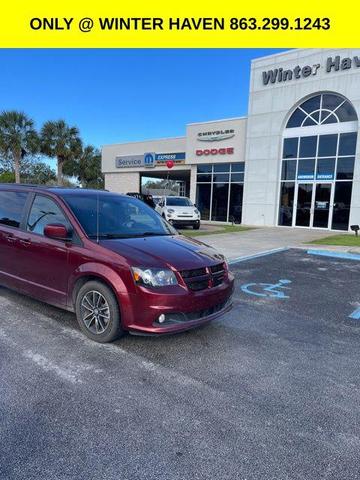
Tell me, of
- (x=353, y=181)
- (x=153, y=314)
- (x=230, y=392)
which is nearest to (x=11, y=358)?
(x=153, y=314)

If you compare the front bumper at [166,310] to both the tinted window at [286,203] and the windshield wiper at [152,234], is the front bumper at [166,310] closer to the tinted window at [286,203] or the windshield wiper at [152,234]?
the windshield wiper at [152,234]

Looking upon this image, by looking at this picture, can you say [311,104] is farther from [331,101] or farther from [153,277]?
[153,277]

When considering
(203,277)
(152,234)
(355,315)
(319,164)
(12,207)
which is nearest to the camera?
(203,277)

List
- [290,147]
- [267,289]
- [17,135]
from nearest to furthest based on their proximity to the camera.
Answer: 1. [267,289]
2. [290,147]
3. [17,135]

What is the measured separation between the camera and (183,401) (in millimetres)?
2961

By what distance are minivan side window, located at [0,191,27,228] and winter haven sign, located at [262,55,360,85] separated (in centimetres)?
1872

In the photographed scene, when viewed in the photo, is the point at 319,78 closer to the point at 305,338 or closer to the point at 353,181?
the point at 353,181

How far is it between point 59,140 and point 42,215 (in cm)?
3185

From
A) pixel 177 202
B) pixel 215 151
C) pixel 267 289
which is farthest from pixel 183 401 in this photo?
pixel 215 151

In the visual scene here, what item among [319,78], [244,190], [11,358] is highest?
[319,78]

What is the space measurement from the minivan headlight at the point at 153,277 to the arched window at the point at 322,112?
1842 cm

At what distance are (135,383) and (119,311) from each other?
2.74ft

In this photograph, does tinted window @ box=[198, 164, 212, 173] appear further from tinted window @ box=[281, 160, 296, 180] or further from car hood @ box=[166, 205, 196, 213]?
car hood @ box=[166, 205, 196, 213]

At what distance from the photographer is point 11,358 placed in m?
3.63
